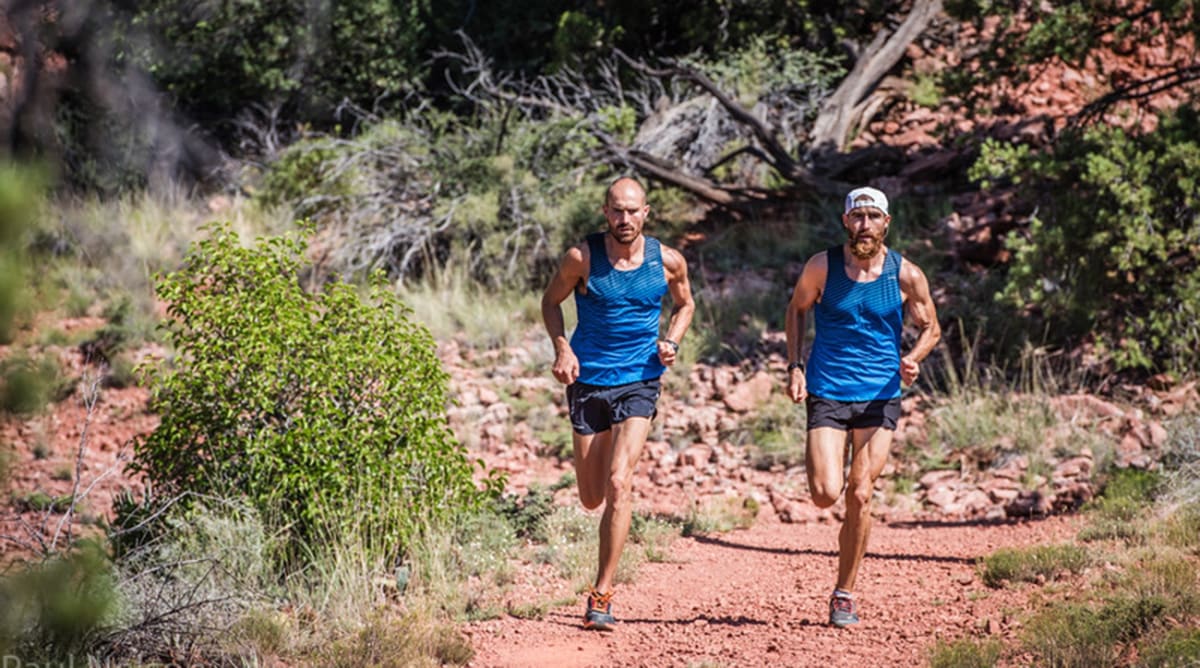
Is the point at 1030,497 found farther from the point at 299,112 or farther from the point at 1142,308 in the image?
the point at 299,112

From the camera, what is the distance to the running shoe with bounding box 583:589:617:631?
6.30m

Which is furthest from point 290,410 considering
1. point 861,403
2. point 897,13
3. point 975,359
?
point 897,13

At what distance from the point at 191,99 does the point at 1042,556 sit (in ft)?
43.5

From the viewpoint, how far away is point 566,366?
6254 millimetres

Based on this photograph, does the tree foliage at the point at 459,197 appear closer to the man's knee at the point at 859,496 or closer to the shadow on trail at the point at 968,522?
the shadow on trail at the point at 968,522

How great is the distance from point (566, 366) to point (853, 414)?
4.52 ft

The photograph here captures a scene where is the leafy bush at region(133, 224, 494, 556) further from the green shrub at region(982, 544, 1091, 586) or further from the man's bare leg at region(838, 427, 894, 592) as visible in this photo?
the green shrub at region(982, 544, 1091, 586)

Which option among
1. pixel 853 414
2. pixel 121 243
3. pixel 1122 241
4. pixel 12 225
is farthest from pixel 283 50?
pixel 12 225

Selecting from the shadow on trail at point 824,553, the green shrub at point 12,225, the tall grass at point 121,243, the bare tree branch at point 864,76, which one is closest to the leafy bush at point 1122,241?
the shadow on trail at point 824,553

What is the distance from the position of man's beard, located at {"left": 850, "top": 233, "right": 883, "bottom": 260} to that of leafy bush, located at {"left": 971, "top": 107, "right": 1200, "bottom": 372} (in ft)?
15.1

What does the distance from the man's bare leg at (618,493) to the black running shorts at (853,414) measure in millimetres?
828

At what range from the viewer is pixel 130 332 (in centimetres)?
1313

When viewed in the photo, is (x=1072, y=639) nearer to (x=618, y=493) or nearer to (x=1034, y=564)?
(x=1034, y=564)

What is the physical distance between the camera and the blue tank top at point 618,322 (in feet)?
20.8
